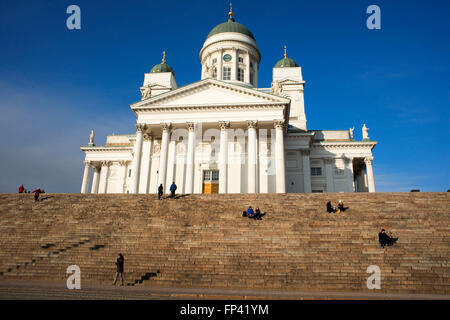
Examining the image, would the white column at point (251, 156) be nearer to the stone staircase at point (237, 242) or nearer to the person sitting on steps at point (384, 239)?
the stone staircase at point (237, 242)

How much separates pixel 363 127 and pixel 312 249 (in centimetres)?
3065

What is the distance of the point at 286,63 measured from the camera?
149 feet

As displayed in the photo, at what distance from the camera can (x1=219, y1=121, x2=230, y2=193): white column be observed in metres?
27.6

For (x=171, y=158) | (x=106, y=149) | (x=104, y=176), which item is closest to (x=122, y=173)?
(x=104, y=176)

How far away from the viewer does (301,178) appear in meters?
35.8

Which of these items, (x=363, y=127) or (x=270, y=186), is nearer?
(x=270, y=186)

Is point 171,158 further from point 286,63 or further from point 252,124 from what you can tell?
point 286,63

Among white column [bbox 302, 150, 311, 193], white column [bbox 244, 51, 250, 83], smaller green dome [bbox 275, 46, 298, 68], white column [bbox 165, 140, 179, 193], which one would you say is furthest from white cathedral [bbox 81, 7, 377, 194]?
smaller green dome [bbox 275, 46, 298, 68]

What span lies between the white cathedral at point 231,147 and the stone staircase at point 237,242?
8.77m
